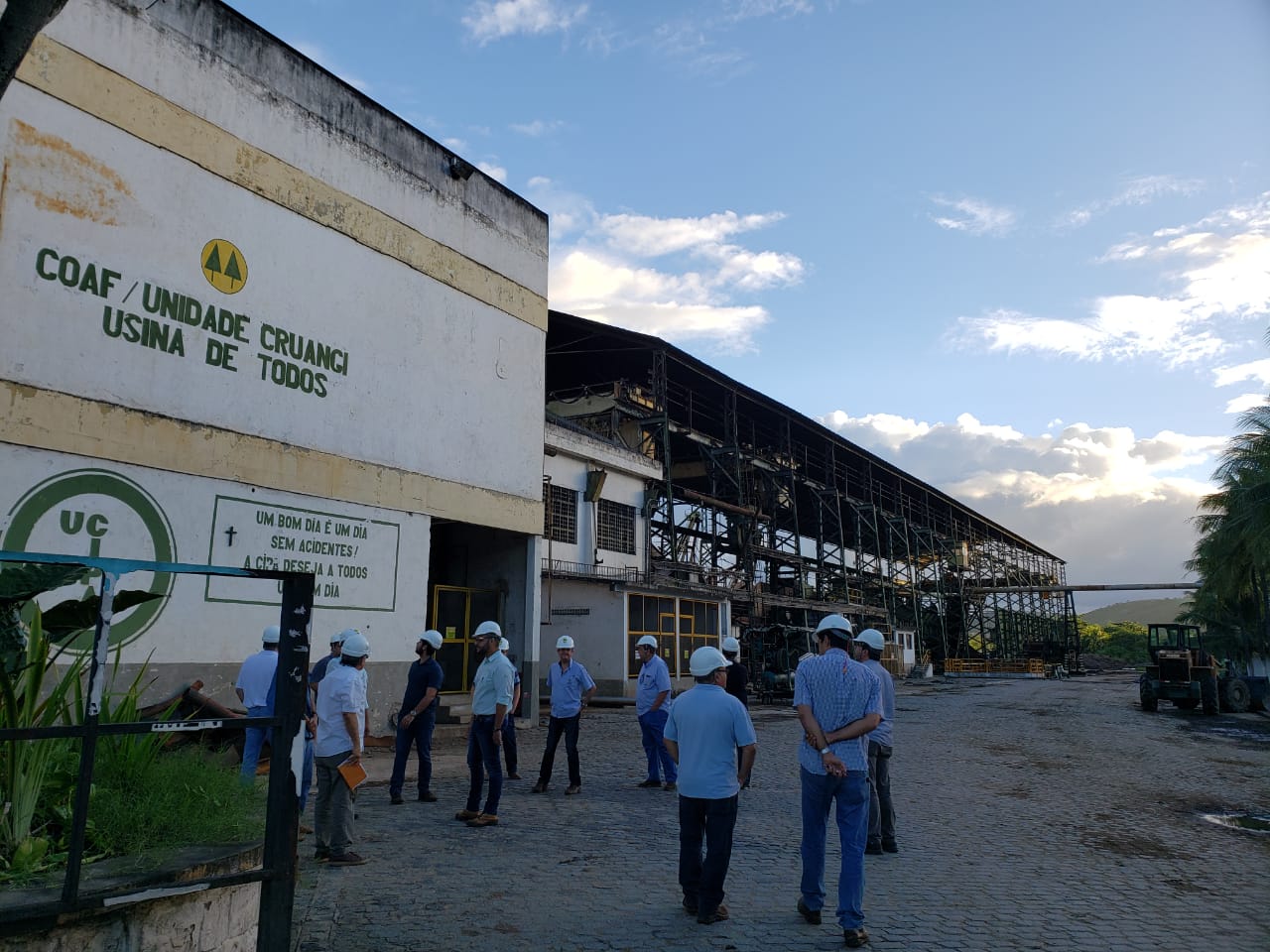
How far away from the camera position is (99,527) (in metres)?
10.9

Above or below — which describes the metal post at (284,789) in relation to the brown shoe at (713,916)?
above

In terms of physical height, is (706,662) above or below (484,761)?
above

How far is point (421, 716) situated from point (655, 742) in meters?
2.81

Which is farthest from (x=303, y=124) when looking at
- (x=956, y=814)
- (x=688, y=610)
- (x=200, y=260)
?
(x=688, y=610)

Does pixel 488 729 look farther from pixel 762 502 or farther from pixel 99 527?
pixel 762 502

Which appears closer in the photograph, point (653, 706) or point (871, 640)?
point (871, 640)

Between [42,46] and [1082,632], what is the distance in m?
107

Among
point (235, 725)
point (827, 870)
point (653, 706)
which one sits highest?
point (235, 725)

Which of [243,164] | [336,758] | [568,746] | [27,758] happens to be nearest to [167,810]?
[27,758]

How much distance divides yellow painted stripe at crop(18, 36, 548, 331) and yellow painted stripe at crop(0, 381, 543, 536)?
150 inches

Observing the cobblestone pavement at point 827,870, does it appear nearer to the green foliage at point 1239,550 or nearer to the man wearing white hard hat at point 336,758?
the man wearing white hard hat at point 336,758

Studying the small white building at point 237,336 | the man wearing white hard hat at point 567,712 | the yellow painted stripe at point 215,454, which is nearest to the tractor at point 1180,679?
the small white building at point 237,336

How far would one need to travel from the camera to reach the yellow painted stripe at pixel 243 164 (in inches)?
439

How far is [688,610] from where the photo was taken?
27969 millimetres
